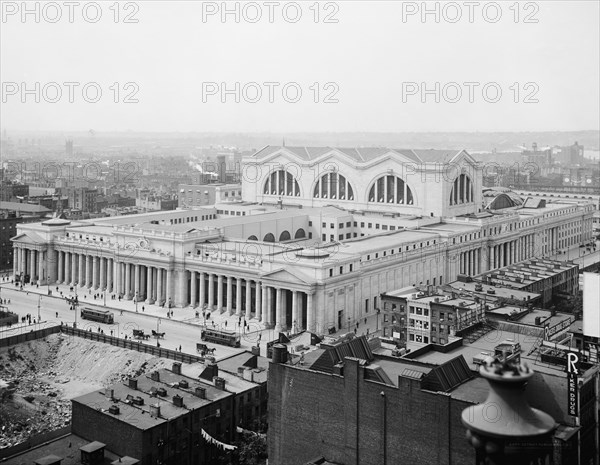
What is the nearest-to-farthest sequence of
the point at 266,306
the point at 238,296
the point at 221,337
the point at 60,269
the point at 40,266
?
the point at 221,337 < the point at 266,306 < the point at 238,296 < the point at 60,269 < the point at 40,266

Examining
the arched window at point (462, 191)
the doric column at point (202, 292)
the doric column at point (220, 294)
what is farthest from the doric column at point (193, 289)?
the arched window at point (462, 191)

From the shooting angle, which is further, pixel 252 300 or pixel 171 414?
pixel 252 300

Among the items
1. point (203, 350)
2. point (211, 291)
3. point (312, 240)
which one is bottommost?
point (203, 350)

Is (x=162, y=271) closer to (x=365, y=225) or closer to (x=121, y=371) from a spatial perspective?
(x=121, y=371)

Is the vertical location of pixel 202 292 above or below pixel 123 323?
above

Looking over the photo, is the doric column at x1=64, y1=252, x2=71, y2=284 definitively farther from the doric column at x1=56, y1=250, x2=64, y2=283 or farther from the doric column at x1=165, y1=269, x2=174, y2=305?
the doric column at x1=165, y1=269, x2=174, y2=305

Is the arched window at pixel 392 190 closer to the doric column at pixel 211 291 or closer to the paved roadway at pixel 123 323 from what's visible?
the doric column at pixel 211 291

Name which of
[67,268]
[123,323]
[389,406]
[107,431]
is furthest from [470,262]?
[389,406]

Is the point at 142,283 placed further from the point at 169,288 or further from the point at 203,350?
the point at 203,350
